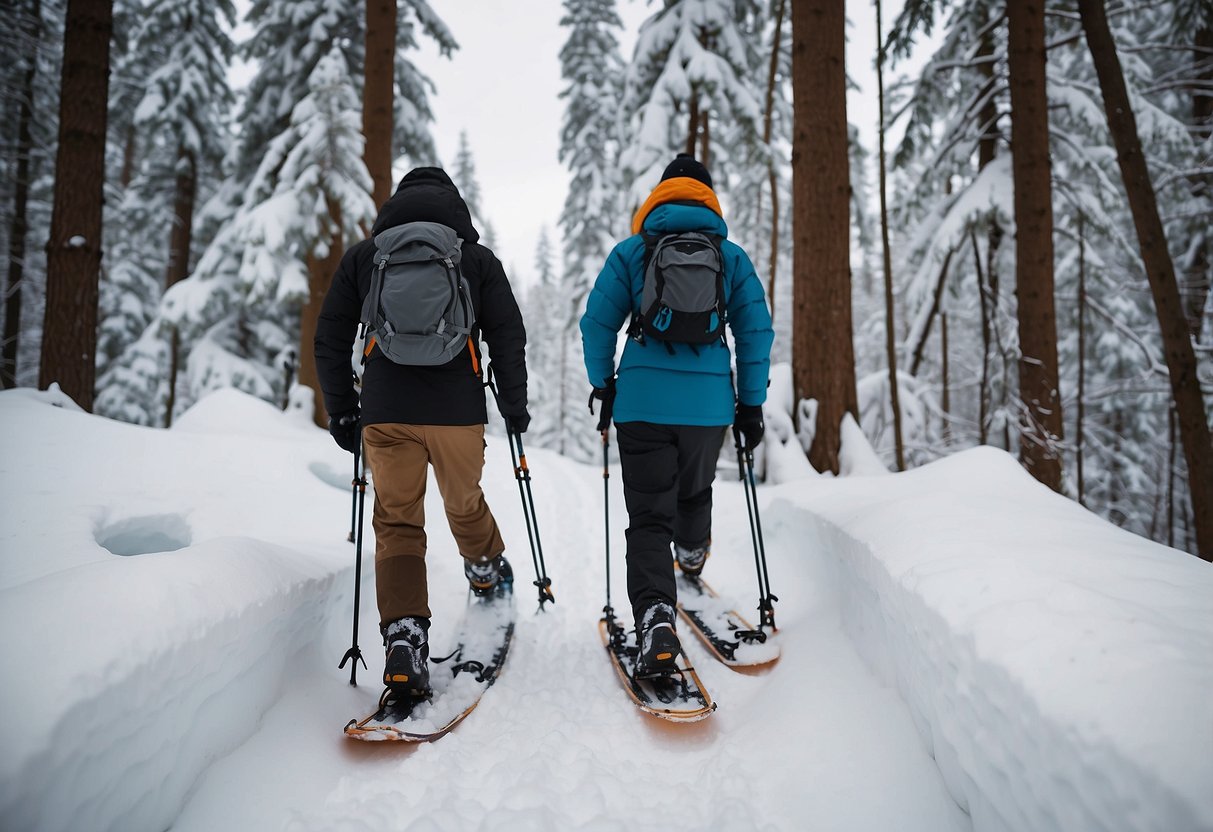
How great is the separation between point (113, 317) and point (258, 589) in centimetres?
1886

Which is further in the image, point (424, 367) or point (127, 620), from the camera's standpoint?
point (424, 367)

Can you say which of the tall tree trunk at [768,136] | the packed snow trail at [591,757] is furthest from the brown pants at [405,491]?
the tall tree trunk at [768,136]

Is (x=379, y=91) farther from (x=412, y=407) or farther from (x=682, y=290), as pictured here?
(x=682, y=290)

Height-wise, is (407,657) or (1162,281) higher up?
(1162,281)

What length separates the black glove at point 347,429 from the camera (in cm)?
308

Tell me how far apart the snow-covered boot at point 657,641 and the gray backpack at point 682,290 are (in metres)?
1.41

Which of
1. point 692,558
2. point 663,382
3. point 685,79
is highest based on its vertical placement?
point 685,79

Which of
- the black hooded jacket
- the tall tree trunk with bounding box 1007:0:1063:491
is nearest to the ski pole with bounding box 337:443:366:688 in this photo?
the black hooded jacket

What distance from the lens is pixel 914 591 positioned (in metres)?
2.16

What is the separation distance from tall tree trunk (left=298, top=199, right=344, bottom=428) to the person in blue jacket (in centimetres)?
672

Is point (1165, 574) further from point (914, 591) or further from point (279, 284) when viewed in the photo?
point (279, 284)

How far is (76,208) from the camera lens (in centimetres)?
605

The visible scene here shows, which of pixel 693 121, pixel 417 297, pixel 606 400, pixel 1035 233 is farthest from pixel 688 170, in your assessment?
pixel 693 121

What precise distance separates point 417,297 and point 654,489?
156 cm
